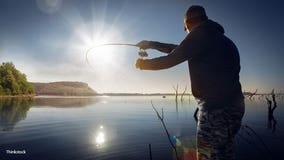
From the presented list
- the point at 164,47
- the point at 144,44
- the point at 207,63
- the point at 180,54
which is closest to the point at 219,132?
the point at 207,63

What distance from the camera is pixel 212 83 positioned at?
275 cm

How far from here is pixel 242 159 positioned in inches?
671

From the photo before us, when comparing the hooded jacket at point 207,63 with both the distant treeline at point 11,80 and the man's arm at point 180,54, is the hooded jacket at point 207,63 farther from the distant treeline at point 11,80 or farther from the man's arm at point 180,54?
the distant treeline at point 11,80

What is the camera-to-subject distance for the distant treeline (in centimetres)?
13225

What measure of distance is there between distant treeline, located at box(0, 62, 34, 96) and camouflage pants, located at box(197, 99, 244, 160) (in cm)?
15392

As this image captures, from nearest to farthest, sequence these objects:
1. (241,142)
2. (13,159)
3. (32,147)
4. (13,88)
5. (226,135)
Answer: (226,135) < (13,159) < (32,147) < (241,142) < (13,88)

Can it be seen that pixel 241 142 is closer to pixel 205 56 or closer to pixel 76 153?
pixel 76 153

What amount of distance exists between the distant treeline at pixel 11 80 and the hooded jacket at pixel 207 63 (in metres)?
154

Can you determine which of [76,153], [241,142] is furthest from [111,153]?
[241,142]

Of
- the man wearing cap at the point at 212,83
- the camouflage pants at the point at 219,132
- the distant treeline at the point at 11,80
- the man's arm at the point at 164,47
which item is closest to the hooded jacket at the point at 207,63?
the man wearing cap at the point at 212,83

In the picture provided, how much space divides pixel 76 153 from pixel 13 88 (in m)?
142

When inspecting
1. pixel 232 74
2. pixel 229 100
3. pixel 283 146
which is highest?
pixel 232 74

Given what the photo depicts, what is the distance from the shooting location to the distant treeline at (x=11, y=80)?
132 metres

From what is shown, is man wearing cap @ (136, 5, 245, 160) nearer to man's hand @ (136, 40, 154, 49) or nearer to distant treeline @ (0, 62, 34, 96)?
man's hand @ (136, 40, 154, 49)
